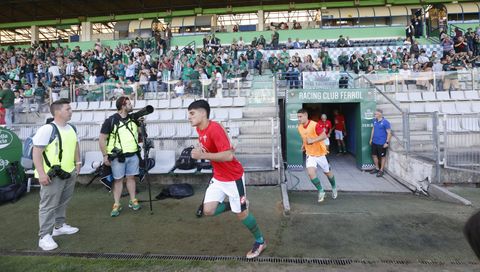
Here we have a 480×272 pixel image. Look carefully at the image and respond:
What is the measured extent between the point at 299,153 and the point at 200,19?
18.1m

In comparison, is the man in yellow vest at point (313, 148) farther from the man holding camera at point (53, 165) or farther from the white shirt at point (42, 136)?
the white shirt at point (42, 136)

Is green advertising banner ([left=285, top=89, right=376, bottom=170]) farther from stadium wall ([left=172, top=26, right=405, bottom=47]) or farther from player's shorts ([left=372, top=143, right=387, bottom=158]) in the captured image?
stadium wall ([left=172, top=26, right=405, bottom=47])

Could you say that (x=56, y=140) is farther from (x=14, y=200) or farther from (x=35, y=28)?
(x=35, y=28)

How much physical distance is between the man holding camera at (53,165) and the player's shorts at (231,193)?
2.05 meters

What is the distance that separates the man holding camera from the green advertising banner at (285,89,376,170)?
665 cm

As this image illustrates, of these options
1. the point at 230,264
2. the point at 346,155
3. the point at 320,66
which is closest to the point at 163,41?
the point at 320,66

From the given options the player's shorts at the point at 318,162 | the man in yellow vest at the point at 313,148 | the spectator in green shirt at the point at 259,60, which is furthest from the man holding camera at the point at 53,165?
the spectator in green shirt at the point at 259,60

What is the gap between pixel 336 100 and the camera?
10453mm

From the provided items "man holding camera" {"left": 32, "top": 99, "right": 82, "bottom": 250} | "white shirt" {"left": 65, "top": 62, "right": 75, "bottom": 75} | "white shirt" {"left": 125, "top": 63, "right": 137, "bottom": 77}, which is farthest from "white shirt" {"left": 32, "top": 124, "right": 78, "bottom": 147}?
"white shirt" {"left": 65, "top": 62, "right": 75, "bottom": 75}

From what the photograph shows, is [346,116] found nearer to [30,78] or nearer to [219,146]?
[219,146]

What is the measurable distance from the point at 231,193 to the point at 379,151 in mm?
6749

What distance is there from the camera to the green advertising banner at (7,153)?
6961 mm

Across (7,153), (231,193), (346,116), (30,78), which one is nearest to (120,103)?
(231,193)

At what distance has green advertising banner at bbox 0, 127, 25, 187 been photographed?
6.96 metres
